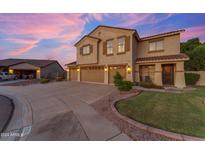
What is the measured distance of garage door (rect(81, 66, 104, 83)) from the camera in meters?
15.0

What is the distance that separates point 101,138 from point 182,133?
2368mm

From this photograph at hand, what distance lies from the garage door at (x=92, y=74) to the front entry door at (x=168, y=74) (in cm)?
654

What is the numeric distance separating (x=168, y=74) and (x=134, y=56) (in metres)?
3.64

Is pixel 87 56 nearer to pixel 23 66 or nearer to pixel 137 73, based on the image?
pixel 137 73

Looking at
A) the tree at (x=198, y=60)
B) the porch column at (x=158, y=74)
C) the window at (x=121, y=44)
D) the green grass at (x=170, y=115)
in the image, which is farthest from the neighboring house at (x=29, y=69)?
the green grass at (x=170, y=115)

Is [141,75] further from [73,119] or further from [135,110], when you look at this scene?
[73,119]

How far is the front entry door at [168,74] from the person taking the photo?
1177 centimetres

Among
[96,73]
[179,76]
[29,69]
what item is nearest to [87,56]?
[96,73]

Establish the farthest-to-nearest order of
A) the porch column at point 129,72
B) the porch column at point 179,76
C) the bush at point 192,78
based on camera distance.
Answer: the bush at point 192,78
the porch column at point 129,72
the porch column at point 179,76

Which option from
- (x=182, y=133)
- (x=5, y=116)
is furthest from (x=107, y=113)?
(x=5, y=116)

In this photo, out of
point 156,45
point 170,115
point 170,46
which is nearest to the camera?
point 170,115

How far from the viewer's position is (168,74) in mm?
11961

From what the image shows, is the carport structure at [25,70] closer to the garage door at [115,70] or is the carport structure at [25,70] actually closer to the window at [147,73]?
the garage door at [115,70]
